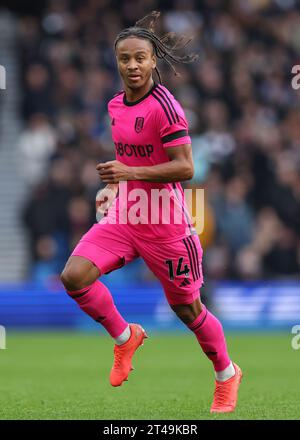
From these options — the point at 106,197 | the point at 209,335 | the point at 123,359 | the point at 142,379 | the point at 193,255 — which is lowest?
the point at 142,379

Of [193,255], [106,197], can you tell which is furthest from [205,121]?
[193,255]

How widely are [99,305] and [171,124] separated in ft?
4.11

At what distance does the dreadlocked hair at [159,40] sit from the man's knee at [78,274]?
1349mm

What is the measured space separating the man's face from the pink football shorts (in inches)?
37.1

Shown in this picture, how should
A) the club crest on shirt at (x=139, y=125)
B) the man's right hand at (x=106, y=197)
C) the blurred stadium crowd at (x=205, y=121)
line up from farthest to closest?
the blurred stadium crowd at (x=205, y=121) → the man's right hand at (x=106, y=197) → the club crest on shirt at (x=139, y=125)

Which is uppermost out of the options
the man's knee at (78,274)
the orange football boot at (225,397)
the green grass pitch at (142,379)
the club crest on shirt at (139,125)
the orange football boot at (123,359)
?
the club crest on shirt at (139,125)

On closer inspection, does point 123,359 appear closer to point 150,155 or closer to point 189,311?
point 189,311

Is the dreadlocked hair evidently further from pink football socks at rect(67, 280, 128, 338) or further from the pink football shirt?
pink football socks at rect(67, 280, 128, 338)

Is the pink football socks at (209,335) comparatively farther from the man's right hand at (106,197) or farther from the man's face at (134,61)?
the man's face at (134,61)

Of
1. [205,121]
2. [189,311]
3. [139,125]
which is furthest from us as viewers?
[205,121]

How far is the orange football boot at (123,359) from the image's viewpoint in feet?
25.8

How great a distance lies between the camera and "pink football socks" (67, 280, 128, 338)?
7.66 meters

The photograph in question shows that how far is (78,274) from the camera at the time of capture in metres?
7.52

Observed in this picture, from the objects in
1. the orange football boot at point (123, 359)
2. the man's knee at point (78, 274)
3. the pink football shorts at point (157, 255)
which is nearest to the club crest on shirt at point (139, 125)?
the pink football shorts at point (157, 255)
